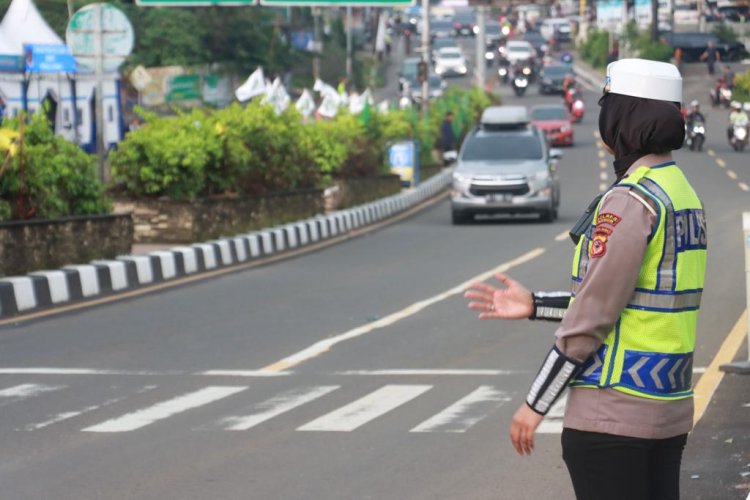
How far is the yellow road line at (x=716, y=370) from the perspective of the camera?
1044cm

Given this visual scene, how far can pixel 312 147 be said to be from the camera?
29.2m

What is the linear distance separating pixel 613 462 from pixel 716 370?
8083mm

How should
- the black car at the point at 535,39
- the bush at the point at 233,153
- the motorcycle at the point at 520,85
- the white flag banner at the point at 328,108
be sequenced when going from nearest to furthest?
the bush at the point at 233,153 < the white flag banner at the point at 328,108 < the motorcycle at the point at 520,85 < the black car at the point at 535,39

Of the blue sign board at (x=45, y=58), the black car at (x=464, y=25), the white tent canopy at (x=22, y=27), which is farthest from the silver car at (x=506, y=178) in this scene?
the black car at (x=464, y=25)

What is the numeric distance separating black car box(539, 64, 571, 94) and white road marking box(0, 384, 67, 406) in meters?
75.4

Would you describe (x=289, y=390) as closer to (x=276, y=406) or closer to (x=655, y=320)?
(x=276, y=406)

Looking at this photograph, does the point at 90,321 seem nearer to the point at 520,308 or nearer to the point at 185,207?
the point at 185,207

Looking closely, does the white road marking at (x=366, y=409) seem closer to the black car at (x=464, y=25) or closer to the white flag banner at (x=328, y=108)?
the white flag banner at (x=328, y=108)

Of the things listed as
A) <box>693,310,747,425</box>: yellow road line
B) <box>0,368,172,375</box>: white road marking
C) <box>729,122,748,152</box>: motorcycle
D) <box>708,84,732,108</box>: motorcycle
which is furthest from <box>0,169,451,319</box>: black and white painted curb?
<box>708,84,732,108</box>: motorcycle

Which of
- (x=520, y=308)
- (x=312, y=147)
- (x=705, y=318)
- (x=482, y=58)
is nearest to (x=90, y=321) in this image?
(x=705, y=318)

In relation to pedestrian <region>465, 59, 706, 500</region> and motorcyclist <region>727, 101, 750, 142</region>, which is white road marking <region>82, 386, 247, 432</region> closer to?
pedestrian <region>465, 59, 706, 500</region>

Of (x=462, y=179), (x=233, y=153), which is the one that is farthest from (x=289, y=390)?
(x=462, y=179)

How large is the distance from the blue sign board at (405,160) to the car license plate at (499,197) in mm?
9710

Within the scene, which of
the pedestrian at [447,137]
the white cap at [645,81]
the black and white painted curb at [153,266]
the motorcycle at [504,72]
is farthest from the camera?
the motorcycle at [504,72]
